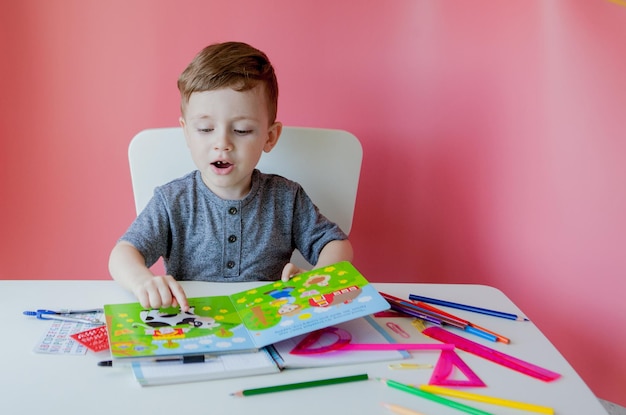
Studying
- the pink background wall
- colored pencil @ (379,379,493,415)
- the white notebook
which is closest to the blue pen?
the white notebook

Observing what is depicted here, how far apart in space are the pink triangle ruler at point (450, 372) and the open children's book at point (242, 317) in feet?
0.31

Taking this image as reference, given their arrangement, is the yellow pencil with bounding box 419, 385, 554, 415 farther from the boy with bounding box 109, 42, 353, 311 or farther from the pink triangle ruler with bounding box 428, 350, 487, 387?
the boy with bounding box 109, 42, 353, 311

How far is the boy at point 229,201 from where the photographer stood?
1135mm

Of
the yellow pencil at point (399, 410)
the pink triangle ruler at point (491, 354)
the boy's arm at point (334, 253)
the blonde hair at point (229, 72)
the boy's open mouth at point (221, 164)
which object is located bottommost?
the boy's arm at point (334, 253)

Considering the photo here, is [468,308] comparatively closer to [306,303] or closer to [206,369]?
[306,303]

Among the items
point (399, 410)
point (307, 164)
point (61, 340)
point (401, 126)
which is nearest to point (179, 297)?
point (61, 340)

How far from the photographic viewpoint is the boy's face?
1.13 m

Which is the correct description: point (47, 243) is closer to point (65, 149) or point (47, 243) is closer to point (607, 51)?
point (65, 149)

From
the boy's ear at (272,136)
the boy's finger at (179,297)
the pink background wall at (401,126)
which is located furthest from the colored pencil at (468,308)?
the pink background wall at (401,126)

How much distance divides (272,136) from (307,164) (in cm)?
12

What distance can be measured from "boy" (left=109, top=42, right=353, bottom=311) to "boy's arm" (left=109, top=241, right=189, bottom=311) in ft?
0.05

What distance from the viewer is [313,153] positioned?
133 cm

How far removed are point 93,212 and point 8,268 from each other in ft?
0.89

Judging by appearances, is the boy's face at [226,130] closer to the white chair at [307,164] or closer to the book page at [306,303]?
the white chair at [307,164]
